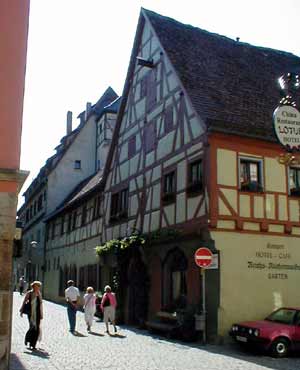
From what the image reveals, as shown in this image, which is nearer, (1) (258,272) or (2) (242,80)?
(1) (258,272)

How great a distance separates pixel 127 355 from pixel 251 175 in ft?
23.8

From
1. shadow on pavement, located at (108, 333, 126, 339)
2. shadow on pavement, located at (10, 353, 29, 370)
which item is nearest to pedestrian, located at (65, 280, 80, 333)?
shadow on pavement, located at (108, 333, 126, 339)

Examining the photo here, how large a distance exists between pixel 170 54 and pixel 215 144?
17.2ft

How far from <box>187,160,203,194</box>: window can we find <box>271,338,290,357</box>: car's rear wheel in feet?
17.6

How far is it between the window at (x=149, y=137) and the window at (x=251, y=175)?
201 inches

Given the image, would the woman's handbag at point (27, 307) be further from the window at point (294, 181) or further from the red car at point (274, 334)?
the window at point (294, 181)

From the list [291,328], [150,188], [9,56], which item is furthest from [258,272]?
[9,56]

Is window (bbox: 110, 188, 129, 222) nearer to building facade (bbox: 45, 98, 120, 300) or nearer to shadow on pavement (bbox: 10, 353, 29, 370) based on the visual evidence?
building facade (bbox: 45, 98, 120, 300)

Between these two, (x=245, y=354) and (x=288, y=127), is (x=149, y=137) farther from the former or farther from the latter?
(x=288, y=127)

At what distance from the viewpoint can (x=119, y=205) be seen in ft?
82.8

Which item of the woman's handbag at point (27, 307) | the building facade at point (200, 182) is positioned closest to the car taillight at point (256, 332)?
the building facade at point (200, 182)

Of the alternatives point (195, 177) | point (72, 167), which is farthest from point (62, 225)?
point (195, 177)

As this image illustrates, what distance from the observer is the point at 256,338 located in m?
14.4

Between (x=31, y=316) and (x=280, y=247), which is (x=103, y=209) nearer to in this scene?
(x=280, y=247)
